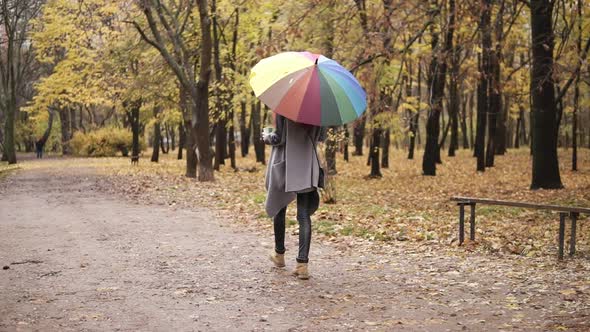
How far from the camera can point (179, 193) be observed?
16406 mm

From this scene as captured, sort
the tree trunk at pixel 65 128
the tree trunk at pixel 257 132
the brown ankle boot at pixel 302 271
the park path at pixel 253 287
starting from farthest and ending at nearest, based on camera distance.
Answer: the tree trunk at pixel 65 128 < the tree trunk at pixel 257 132 < the brown ankle boot at pixel 302 271 < the park path at pixel 253 287

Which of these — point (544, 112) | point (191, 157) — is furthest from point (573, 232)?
point (191, 157)

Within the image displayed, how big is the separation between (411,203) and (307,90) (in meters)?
9.21

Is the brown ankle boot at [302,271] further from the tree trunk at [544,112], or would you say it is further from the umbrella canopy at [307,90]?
the tree trunk at [544,112]

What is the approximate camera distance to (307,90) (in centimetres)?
638

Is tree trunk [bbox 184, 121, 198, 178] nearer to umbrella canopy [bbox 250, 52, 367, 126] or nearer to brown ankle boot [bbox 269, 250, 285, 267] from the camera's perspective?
brown ankle boot [bbox 269, 250, 285, 267]

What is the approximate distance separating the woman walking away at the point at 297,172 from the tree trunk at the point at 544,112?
10.5 meters

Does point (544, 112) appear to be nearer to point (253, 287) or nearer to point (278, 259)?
point (278, 259)

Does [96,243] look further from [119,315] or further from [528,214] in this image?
[528,214]

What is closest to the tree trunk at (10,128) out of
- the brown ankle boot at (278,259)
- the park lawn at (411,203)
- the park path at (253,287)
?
the park lawn at (411,203)

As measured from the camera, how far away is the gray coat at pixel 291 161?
6.58 meters

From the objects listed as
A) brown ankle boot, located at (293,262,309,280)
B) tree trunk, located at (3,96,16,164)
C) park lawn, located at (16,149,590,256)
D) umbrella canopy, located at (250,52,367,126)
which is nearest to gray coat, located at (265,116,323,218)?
umbrella canopy, located at (250,52,367,126)

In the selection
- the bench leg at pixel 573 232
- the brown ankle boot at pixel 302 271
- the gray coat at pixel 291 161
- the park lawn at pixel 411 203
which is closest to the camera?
the gray coat at pixel 291 161

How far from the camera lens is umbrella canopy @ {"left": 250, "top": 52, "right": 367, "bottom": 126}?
6.33 meters
